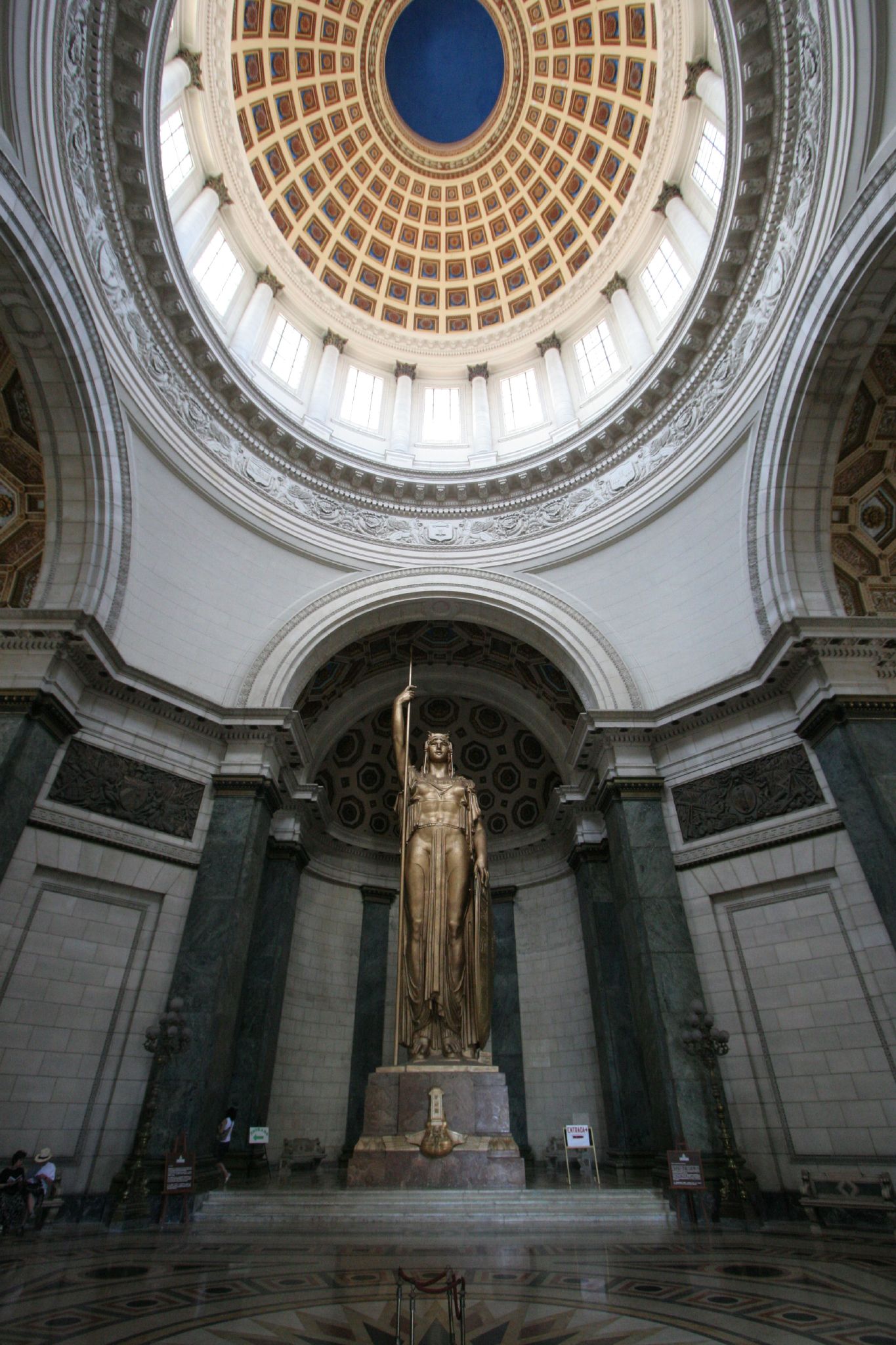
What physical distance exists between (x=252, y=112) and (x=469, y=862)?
61.2ft

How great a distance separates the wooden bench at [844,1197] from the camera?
6.55 meters

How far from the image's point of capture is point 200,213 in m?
14.2

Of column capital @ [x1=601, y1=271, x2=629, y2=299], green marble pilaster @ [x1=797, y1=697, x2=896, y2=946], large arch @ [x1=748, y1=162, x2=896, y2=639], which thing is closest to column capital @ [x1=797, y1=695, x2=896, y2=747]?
green marble pilaster @ [x1=797, y1=697, x2=896, y2=946]

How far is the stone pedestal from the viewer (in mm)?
7195

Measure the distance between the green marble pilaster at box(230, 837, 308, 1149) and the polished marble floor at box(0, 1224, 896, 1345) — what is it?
461cm

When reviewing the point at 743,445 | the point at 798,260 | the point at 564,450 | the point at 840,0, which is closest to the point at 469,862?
the point at 743,445

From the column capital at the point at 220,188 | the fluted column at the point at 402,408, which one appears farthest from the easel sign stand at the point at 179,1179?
the column capital at the point at 220,188

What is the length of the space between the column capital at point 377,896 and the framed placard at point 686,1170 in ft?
28.5

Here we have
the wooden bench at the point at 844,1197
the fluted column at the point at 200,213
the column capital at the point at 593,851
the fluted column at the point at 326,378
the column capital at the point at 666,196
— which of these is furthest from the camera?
the fluted column at the point at 326,378

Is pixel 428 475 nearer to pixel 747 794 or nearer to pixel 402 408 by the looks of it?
pixel 402 408

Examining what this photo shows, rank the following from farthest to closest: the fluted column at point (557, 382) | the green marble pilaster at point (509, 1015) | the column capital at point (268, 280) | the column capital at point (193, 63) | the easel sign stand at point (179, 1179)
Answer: the column capital at point (268, 280)
the fluted column at point (557, 382)
the column capital at point (193, 63)
the green marble pilaster at point (509, 1015)
the easel sign stand at point (179, 1179)

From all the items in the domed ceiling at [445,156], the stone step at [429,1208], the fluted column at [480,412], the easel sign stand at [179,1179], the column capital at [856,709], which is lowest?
the stone step at [429,1208]

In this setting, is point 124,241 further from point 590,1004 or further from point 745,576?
A: point 590,1004

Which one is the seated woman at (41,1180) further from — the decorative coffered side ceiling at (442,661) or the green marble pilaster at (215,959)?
the decorative coffered side ceiling at (442,661)
